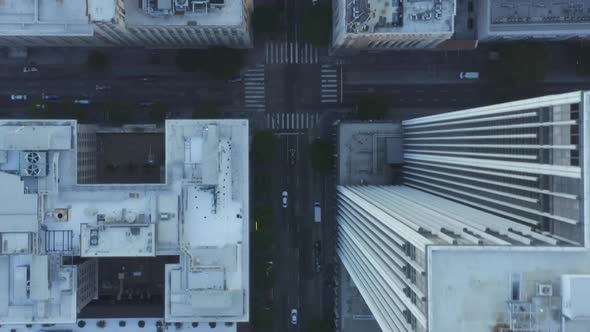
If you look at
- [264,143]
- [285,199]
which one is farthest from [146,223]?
[285,199]

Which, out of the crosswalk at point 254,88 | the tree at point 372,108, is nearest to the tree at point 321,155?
the tree at point 372,108

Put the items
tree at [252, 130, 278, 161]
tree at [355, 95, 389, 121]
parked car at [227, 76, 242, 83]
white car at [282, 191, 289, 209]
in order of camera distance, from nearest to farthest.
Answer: tree at [252, 130, 278, 161] < tree at [355, 95, 389, 121] < parked car at [227, 76, 242, 83] < white car at [282, 191, 289, 209]

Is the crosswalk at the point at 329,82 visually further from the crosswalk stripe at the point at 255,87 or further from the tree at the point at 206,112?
the tree at the point at 206,112

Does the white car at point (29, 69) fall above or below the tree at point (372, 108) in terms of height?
above

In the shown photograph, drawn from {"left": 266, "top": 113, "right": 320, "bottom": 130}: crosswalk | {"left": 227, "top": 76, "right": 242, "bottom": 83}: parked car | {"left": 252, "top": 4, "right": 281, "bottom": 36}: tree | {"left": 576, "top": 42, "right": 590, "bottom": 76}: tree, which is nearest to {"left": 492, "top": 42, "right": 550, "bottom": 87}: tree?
{"left": 576, "top": 42, "right": 590, "bottom": 76}: tree

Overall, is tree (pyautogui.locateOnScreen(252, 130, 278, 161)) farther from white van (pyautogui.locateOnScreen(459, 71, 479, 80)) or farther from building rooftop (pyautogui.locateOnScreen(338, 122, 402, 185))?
white van (pyautogui.locateOnScreen(459, 71, 479, 80))

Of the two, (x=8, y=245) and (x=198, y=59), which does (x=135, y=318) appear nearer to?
(x=8, y=245)

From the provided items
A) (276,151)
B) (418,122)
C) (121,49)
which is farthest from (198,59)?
(418,122)
